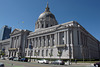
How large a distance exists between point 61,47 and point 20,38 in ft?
122

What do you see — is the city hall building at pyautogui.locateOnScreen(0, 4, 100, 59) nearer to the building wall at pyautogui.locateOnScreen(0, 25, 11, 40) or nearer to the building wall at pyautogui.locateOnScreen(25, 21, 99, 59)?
the building wall at pyautogui.locateOnScreen(25, 21, 99, 59)

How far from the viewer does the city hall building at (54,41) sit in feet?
166

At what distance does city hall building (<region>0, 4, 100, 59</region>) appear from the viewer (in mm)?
50728

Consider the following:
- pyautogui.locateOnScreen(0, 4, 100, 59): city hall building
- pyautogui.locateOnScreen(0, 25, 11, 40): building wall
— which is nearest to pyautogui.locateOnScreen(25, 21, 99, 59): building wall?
pyautogui.locateOnScreen(0, 4, 100, 59): city hall building

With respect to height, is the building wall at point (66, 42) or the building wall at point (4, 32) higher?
the building wall at point (4, 32)

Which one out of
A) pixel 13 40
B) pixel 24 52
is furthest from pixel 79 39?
pixel 13 40

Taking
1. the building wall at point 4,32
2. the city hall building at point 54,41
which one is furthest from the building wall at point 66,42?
the building wall at point 4,32

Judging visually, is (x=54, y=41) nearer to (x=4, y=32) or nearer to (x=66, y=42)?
(x=66, y=42)

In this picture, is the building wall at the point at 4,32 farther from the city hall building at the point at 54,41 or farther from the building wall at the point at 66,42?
the building wall at the point at 66,42

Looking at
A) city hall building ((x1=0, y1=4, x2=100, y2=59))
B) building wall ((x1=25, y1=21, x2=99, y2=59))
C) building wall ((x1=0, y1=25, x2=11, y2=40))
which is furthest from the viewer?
building wall ((x1=0, y1=25, x2=11, y2=40))

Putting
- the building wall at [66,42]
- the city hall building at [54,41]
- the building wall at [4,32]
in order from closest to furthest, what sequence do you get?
Result: the building wall at [66,42], the city hall building at [54,41], the building wall at [4,32]

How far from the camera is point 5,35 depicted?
167 metres

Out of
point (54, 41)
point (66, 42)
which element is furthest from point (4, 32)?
point (66, 42)

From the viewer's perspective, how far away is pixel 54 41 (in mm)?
58625
